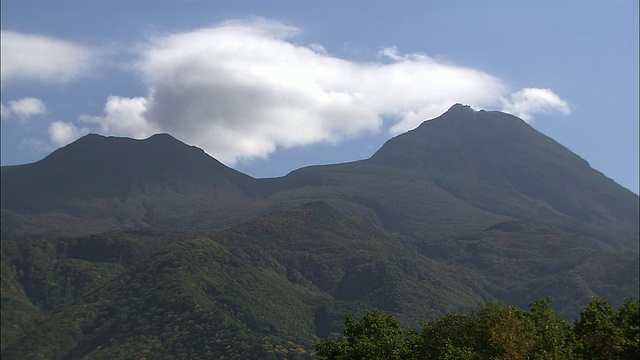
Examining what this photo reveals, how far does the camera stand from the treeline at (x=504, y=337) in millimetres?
50938

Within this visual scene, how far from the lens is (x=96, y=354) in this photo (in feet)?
637

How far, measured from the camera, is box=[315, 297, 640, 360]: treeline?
167ft

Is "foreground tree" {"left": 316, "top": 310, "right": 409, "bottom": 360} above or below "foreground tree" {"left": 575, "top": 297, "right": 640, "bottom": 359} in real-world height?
below

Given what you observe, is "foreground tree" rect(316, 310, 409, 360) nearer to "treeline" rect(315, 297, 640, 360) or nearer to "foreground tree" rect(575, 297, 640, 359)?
"treeline" rect(315, 297, 640, 360)

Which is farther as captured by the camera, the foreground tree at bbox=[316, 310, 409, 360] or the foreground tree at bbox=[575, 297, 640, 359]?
the foreground tree at bbox=[316, 310, 409, 360]

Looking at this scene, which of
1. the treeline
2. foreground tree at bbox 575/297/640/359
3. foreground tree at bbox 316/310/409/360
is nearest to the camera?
foreground tree at bbox 575/297/640/359

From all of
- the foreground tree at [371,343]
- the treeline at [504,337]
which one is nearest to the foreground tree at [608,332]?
the treeline at [504,337]

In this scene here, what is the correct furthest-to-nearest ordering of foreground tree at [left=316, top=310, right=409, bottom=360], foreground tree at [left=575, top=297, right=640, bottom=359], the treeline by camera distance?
foreground tree at [left=316, top=310, right=409, bottom=360] → the treeline → foreground tree at [left=575, top=297, right=640, bottom=359]

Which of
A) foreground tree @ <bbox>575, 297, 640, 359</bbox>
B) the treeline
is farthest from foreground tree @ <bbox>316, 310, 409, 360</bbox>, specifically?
foreground tree @ <bbox>575, 297, 640, 359</bbox>

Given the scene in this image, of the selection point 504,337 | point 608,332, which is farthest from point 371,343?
point 608,332

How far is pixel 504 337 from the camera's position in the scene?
52.9 metres

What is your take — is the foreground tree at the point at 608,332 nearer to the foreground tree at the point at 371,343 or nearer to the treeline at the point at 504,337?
the treeline at the point at 504,337

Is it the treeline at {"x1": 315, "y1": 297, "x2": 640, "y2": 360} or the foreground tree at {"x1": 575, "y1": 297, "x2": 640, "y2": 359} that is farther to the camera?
the treeline at {"x1": 315, "y1": 297, "x2": 640, "y2": 360}

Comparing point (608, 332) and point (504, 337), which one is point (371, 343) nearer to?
point (504, 337)
